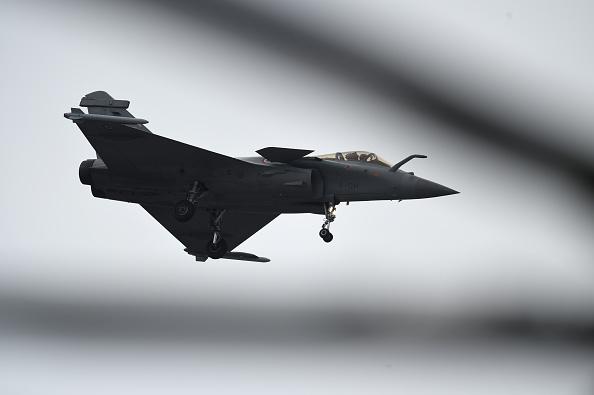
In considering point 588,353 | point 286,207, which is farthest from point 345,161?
point 588,353

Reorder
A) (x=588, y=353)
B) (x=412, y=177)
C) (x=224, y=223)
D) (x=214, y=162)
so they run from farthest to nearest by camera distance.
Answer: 1. (x=224, y=223)
2. (x=214, y=162)
3. (x=412, y=177)
4. (x=588, y=353)

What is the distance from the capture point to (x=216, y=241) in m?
29.7

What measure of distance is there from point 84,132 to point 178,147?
3801mm

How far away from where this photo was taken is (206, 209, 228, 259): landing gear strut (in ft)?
97.0

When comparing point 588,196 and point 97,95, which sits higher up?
point 97,95

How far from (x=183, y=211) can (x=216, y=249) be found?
379 centimetres

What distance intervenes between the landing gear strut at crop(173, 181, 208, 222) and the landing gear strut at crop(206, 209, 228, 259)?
2.26m

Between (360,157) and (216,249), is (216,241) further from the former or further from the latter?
(360,157)

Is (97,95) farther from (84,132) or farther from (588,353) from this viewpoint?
(588,353)

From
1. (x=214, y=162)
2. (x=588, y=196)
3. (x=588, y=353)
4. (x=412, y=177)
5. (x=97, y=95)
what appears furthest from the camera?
(x=97, y=95)

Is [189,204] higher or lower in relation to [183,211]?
higher

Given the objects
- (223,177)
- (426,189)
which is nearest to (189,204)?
(223,177)

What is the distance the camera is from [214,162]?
27.4 m

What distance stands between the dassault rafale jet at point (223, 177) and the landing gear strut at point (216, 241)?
1.7 inches
